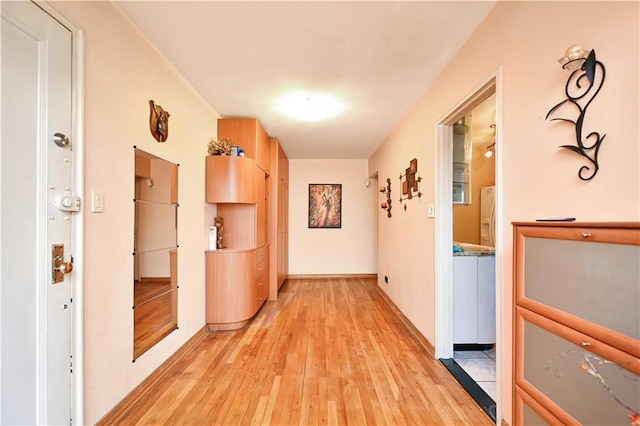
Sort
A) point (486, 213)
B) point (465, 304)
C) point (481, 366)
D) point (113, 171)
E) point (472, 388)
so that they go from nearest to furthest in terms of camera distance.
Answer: point (113, 171) → point (472, 388) → point (481, 366) → point (465, 304) → point (486, 213)

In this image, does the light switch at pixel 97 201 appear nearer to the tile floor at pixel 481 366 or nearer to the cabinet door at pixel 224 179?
the cabinet door at pixel 224 179

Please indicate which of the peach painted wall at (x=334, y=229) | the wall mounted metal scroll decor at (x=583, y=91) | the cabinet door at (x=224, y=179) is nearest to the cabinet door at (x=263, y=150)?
the cabinet door at (x=224, y=179)

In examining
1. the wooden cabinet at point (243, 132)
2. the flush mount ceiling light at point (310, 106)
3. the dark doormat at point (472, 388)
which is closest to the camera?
the dark doormat at point (472, 388)

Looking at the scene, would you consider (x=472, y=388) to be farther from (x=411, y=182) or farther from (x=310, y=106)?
(x=310, y=106)

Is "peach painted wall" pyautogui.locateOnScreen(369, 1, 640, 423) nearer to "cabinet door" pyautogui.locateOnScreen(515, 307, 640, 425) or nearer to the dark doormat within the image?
the dark doormat

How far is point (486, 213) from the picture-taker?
4.23 metres

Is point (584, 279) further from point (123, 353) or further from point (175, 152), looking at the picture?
point (175, 152)

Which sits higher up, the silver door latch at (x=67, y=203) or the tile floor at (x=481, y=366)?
the silver door latch at (x=67, y=203)

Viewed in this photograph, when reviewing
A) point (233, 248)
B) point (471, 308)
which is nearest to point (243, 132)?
point (233, 248)

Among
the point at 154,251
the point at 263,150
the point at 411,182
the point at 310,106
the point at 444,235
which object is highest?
the point at 310,106

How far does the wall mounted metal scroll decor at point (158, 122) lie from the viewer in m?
1.89

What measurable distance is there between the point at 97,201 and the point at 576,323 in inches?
89.2

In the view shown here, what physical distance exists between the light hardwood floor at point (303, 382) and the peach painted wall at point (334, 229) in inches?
92.1

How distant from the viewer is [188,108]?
2406mm
